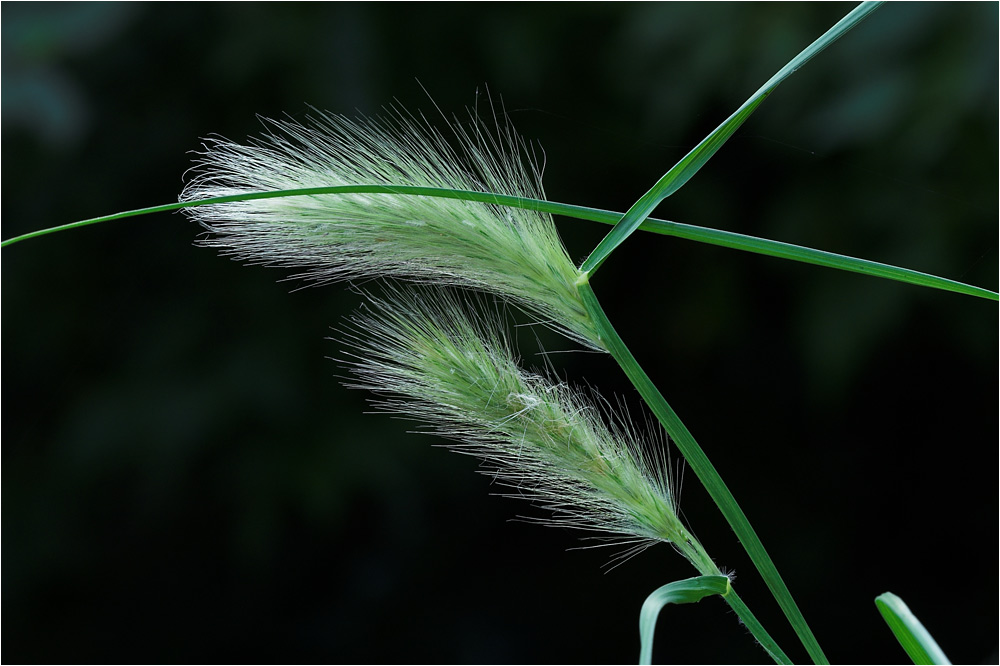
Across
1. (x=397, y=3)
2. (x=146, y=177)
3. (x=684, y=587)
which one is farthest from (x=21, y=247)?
(x=684, y=587)

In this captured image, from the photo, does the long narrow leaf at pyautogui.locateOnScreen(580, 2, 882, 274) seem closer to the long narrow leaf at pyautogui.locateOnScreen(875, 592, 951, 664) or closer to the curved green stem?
the curved green stem

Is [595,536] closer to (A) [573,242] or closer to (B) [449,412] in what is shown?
(B) [449,412]

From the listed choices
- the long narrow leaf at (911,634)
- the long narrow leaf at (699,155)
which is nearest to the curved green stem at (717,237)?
the long narrow leaf at (699,155)

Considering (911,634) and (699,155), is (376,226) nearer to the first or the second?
(699,155)

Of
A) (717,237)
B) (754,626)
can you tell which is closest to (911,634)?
(754,626)

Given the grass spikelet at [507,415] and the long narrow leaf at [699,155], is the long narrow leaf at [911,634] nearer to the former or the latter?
the grass spikelet at [507,415]

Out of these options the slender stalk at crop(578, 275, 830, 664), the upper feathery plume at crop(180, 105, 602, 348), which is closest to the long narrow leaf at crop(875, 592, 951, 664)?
the slender stalk at crop(578, 275, 830, 664)
